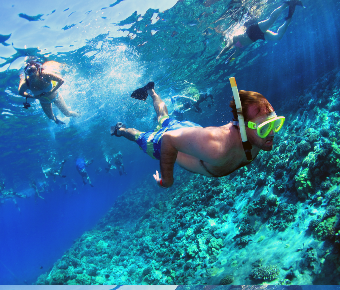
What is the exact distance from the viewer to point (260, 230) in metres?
5.77

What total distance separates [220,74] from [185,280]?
70.9 ft

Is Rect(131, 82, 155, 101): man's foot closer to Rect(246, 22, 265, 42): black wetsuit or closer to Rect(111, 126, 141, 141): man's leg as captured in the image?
Rect(111, 126, 141, 141): man's leg

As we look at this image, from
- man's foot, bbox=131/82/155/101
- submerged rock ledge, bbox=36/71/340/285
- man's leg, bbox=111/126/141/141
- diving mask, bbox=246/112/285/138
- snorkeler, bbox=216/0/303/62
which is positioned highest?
snorkeler, bbox=216/0/303/62

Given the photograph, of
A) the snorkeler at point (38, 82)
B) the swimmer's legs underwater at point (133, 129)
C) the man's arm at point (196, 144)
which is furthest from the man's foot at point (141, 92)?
the snorkeler at point (38, 82)

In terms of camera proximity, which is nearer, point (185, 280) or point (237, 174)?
point (185, 280)

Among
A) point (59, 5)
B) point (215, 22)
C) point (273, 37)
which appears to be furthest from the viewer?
point (215, 22)

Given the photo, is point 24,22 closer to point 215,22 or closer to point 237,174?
point 215,22

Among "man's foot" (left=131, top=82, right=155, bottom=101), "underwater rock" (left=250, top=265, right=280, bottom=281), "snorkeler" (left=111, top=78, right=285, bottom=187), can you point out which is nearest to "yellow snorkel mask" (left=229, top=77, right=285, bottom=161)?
"snorkeler" (left=111, top=78, right=285, bottom=187)

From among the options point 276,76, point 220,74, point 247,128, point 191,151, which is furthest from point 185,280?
point 276,76

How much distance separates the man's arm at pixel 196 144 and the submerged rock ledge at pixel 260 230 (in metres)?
3.46

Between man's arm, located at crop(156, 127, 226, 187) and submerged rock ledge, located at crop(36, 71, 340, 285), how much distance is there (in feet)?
11.4

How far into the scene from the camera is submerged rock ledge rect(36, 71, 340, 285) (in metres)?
3.96

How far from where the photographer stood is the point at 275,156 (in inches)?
328

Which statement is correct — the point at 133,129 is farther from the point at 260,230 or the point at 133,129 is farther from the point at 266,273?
the point at 260,230
